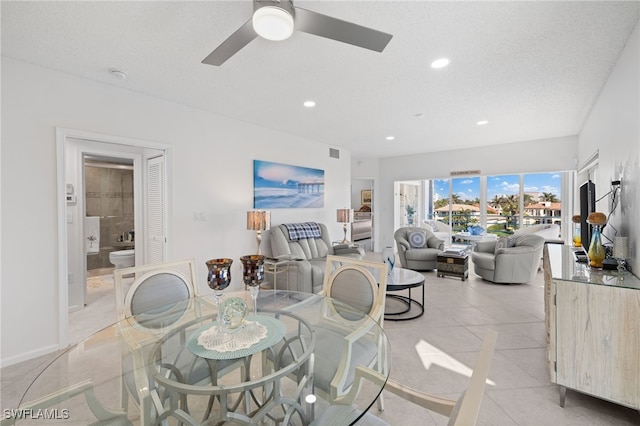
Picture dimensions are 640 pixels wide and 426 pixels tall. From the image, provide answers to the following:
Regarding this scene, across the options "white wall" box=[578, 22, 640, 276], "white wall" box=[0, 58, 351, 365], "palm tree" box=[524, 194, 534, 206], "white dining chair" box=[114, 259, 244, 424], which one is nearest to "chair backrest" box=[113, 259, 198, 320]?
"white dining chair" box=[114, 259, 244, 424]

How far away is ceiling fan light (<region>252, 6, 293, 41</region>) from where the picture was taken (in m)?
1.44

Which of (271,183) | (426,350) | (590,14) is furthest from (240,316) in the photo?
(271,183)

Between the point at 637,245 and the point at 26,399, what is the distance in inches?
140

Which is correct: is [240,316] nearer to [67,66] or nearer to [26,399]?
[26,399]

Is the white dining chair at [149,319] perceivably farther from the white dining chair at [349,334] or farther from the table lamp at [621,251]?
the table lamp at [621,251]

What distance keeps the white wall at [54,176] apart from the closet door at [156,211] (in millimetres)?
201

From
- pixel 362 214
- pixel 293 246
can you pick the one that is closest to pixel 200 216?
pixel 293 246

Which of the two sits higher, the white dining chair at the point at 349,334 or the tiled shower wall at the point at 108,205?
the tiled shower wall at the point at 108,205

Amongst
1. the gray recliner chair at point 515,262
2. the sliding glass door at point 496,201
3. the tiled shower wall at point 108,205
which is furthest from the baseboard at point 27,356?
the sliding glass door at point 496,201

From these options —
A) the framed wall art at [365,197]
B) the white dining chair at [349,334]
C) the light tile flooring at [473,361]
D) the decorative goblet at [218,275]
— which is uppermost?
the framed wall art at [365,197]

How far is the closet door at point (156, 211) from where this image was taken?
365 cm

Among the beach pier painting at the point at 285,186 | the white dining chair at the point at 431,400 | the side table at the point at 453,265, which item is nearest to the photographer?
the white dining chair at the point at 431,400

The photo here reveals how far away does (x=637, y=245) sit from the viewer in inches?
79.0

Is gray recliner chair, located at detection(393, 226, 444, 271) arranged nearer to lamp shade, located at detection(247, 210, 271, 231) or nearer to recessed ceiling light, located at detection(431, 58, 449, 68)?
lamp shade, located at detection(247, 210, 271, 231)
